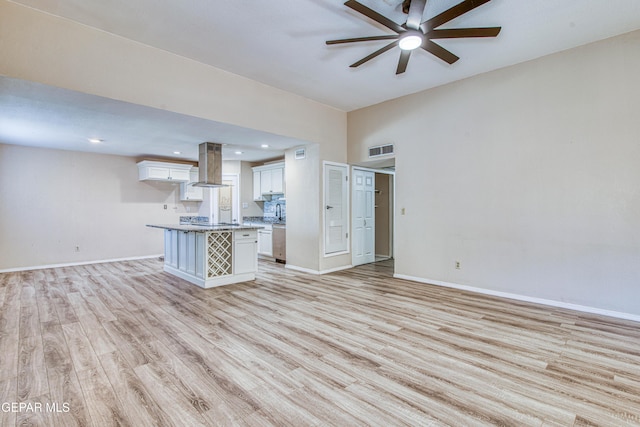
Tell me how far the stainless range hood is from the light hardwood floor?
2.19 m

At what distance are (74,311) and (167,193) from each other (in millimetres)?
4753

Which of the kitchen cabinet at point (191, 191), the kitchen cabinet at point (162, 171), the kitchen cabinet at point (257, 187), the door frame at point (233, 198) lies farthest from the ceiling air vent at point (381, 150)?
the kitchen cabinet at point (191, 191)

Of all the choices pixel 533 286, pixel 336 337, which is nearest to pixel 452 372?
pixel 336 337

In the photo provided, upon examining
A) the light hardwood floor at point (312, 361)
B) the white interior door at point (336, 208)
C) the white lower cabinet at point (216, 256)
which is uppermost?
the white interior door at point (336, 208)

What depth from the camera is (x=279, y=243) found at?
22.2ft

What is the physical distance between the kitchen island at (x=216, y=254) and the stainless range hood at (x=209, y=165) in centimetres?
95

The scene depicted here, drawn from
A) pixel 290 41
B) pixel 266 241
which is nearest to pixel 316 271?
pixel 266 241

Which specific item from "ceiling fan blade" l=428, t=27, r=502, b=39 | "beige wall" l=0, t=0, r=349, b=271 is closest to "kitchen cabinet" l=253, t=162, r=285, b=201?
"beige wall" l=0, t=0, r=349, b=271

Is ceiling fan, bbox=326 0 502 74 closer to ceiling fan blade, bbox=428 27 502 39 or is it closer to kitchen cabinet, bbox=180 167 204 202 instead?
ceiling fan blade, bbox=428 27 502 39

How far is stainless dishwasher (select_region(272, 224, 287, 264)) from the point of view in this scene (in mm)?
6617

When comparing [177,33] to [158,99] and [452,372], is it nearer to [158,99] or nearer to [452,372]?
[158,99]

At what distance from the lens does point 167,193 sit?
7.83 m

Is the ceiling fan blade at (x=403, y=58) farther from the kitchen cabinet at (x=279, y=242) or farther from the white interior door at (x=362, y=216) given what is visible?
the kitchen cabinet at (x=279, y=242)

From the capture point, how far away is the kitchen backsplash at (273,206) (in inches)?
311
